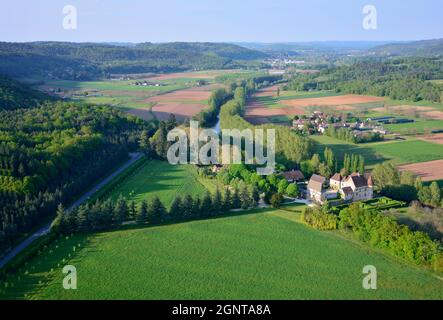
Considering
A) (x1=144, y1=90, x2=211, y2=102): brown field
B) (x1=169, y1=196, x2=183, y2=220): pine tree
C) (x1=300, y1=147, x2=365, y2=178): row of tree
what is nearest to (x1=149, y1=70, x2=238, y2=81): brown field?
(x1=144, y1=90, x2=211, y2=102): brown field

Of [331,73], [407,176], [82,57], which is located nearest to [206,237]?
[407,176]

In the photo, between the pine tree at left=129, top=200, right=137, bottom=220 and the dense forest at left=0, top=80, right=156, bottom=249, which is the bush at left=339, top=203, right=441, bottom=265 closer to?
the pine tree at left=129, top=200, right=137, bottom=220

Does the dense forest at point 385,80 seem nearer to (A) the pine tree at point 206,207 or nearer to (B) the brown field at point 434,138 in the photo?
(B) the brown field at point 434,138

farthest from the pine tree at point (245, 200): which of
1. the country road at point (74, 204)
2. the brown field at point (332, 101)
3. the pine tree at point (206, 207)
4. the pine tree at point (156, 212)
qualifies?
the brown field at point (332, 101)

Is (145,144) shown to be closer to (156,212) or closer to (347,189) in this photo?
(156,212)

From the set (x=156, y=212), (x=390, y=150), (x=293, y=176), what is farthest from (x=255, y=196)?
(x=390, y=150)
